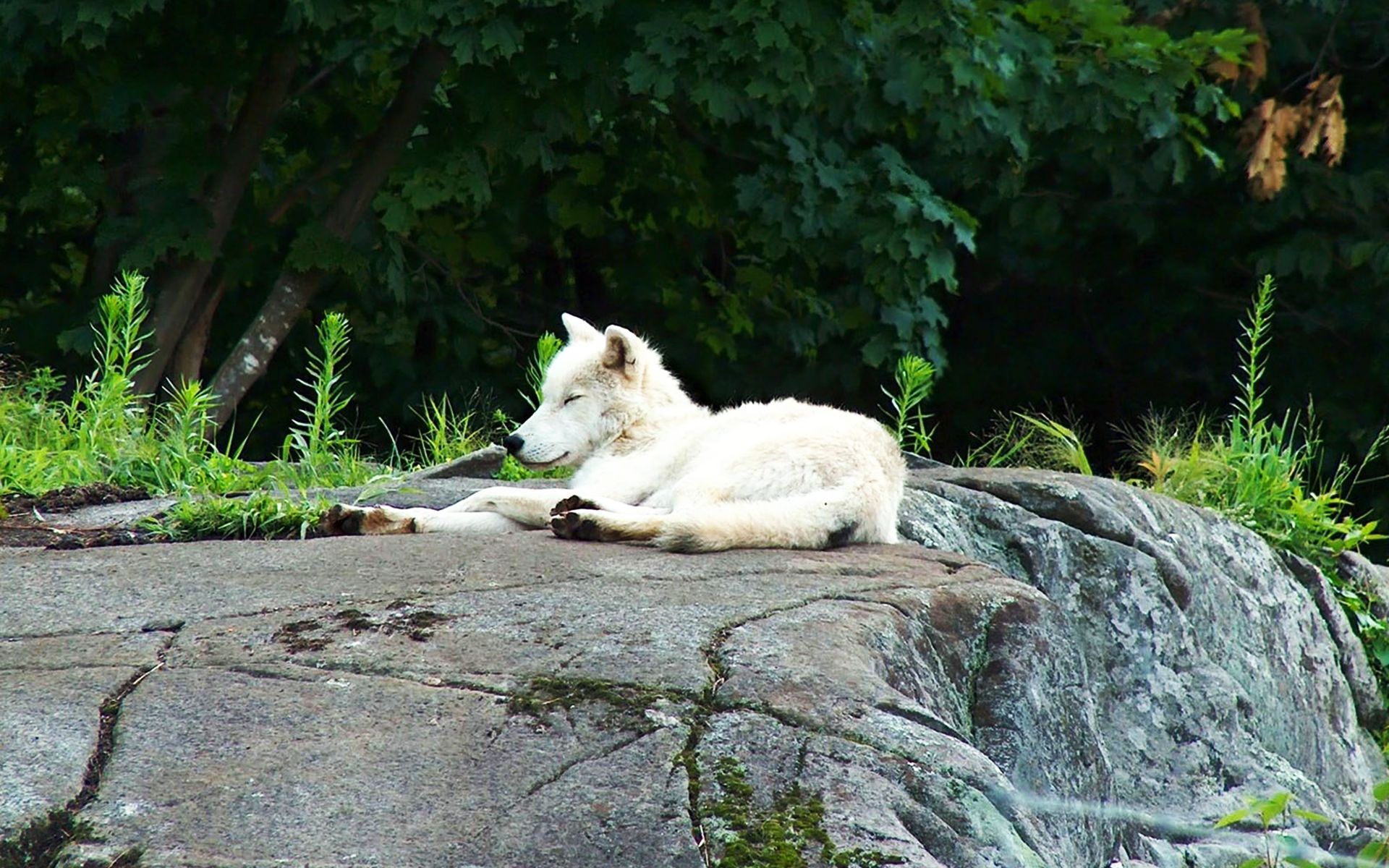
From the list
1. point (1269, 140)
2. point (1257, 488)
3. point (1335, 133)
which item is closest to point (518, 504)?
point (1257, 488)

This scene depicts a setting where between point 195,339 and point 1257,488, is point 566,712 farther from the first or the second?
point 195,339

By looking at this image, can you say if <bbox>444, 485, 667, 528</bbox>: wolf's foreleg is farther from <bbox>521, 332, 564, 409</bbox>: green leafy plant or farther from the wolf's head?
<bbox>521, 332, 564, 409</bbox>: green leafy plant

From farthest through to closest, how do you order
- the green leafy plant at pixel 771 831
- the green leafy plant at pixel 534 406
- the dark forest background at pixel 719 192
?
1. the dark forest background at pixel 719 192
2. the green leafy plant at pixel 534 406
3. the green leafy plant at pixel 771 831

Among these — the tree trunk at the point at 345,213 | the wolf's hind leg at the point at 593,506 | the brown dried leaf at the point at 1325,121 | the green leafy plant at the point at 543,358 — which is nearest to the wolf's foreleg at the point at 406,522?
the wolf's hind leg at the point at 593,506

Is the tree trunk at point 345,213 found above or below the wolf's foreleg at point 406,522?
above

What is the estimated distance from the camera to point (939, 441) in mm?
14250

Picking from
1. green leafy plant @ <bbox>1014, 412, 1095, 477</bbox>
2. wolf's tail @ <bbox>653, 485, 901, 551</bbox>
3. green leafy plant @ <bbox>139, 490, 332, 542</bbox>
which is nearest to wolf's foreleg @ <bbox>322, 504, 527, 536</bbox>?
green leafy plant @ <bbox>139, 490, 332, 542</bbox>

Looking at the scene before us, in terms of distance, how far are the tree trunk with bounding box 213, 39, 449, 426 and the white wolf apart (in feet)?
12.7

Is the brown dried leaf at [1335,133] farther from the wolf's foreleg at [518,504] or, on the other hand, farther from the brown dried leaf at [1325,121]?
the wolf's foreleg at [518,504]

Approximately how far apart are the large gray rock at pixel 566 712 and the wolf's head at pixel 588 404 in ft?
4.21

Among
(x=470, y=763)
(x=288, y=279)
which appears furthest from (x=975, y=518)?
(x=288, y=279)

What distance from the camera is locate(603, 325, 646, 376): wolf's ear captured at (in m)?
6.42

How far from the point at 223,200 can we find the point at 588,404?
4.50m

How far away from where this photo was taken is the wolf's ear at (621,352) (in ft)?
21.1
